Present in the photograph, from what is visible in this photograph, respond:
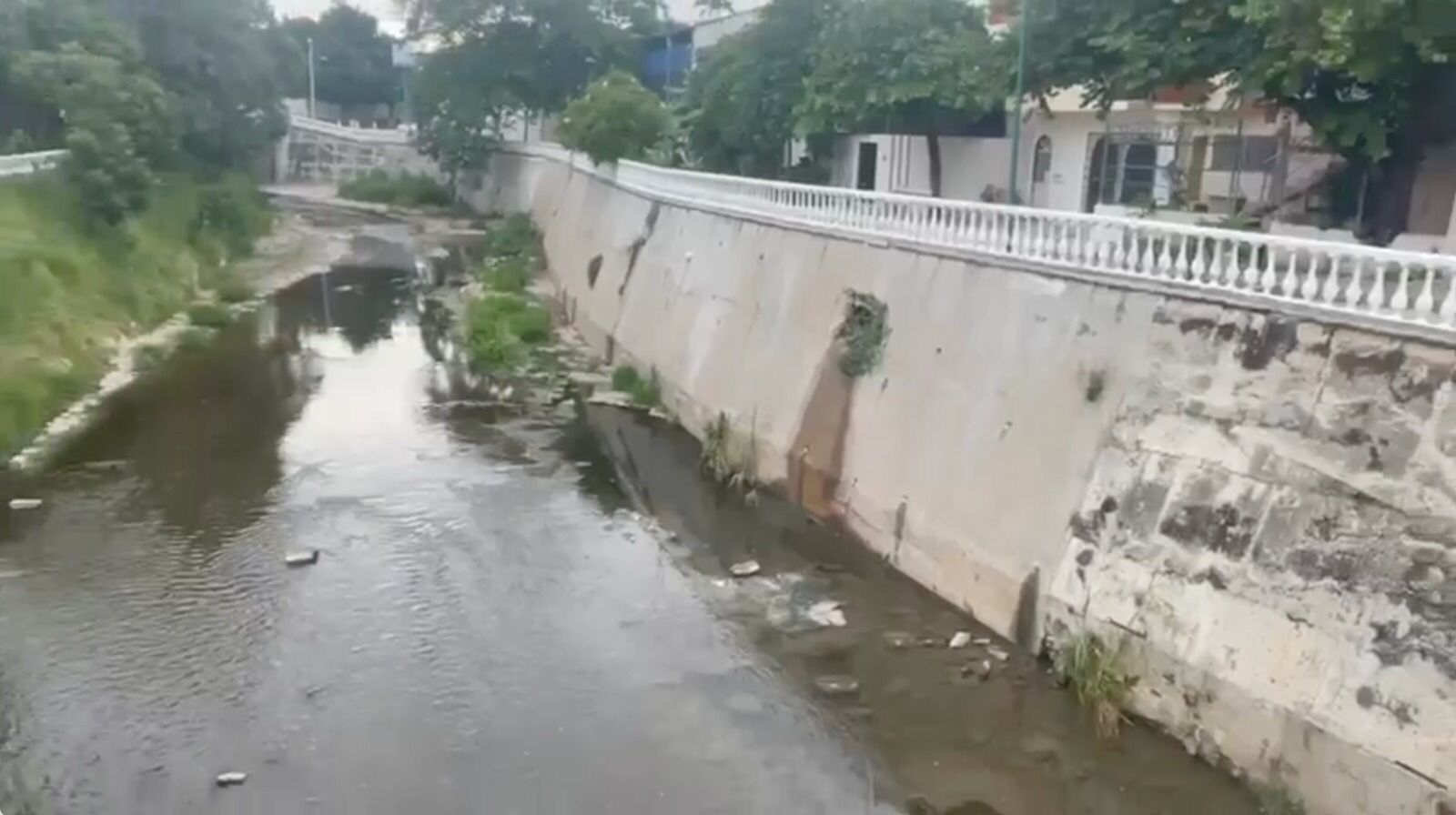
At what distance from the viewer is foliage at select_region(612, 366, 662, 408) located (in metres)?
21.2

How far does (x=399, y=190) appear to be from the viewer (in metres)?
53.6

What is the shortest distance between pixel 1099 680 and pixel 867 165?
17133mm

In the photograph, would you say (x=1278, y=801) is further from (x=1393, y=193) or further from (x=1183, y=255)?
(x=1393, y=193)

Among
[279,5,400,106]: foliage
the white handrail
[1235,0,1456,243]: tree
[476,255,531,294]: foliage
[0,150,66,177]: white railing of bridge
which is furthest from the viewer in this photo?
[279,5,400,106]: foliage

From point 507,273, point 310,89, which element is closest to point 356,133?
point 310,89

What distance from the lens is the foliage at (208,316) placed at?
2678cm

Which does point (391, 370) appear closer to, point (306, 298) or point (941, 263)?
point (306, 298)

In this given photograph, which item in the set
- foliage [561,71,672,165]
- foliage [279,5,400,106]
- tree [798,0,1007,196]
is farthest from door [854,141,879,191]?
foliage [279,5,400,106]

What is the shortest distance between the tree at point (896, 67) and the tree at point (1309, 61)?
3812 mm

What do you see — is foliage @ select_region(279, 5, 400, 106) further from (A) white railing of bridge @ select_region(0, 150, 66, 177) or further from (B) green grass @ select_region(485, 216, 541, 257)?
(A) white railing of bridge @ select_region(0, 150, 66, 177)

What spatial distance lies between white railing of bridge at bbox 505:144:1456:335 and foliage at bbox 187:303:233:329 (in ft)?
51.6

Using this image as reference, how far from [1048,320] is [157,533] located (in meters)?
10.6

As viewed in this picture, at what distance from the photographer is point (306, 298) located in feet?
105

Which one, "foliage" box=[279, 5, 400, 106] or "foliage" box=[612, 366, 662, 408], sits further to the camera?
"foliage" box=[279, 5, 400, 106]
